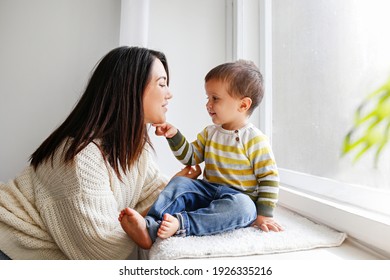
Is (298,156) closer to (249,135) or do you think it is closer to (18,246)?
(249,135)

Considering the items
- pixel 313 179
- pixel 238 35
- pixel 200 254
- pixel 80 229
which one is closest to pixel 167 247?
pixel 200 254

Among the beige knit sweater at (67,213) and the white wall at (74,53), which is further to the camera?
the white wall at (74,53)

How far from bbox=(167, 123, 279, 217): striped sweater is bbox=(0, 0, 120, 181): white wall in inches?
22.6

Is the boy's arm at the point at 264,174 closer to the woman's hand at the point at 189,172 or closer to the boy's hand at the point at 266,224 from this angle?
the boy's hand at the point at 266,224

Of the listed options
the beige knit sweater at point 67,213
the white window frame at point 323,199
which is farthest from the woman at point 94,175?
the white window frame at point 323,199

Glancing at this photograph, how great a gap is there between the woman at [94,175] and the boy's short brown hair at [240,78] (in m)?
0.17

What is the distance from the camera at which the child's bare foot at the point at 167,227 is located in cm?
68

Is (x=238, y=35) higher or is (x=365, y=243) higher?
(x=238, y=35)

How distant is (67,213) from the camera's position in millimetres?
739

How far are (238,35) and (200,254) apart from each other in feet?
3.04

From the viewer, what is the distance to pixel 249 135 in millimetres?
864

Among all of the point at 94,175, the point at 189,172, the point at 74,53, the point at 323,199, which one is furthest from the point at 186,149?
the point at 74,53

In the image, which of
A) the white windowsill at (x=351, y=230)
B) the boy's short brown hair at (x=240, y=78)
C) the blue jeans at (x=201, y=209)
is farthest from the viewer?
the boy's short brown hair at (x=240, y=78)

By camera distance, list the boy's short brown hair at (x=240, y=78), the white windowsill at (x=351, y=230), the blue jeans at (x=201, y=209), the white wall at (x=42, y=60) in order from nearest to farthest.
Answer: the white windowsill at (x=351, y=230) → the blue jeans at (x=201, y=209) → the boy's short brown hair at (x=240, y=78) → the white wall at (x=42, y=60)
